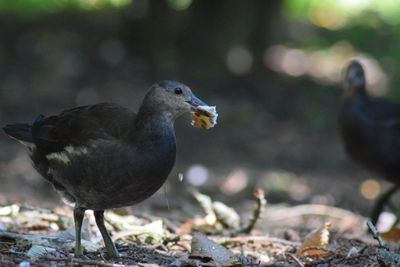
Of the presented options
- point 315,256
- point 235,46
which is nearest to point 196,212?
point 315,256

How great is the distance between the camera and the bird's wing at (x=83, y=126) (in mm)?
4141

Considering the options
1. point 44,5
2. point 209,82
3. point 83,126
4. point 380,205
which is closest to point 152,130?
point 83,126

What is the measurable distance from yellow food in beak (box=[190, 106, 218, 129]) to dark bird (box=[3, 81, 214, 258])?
0.04 m

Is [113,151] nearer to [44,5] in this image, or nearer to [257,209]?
[257,209]

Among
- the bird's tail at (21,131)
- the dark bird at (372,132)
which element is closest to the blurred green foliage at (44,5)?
the dark bird at (372,132)

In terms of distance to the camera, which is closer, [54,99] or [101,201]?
[101,201]

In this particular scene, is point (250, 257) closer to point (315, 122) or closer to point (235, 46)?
point (315, 122)

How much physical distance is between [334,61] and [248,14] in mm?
2924

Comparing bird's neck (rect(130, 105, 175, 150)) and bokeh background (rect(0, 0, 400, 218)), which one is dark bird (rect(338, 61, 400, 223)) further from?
bird's neck (rect(130, 105, 175, 150))

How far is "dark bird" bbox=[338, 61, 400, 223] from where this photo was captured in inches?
270

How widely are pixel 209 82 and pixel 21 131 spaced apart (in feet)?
19.0

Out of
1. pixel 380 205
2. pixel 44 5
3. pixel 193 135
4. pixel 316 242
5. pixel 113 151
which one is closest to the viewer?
pixel 113 151

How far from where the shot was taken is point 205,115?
13.9 feet

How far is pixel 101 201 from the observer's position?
407cm
